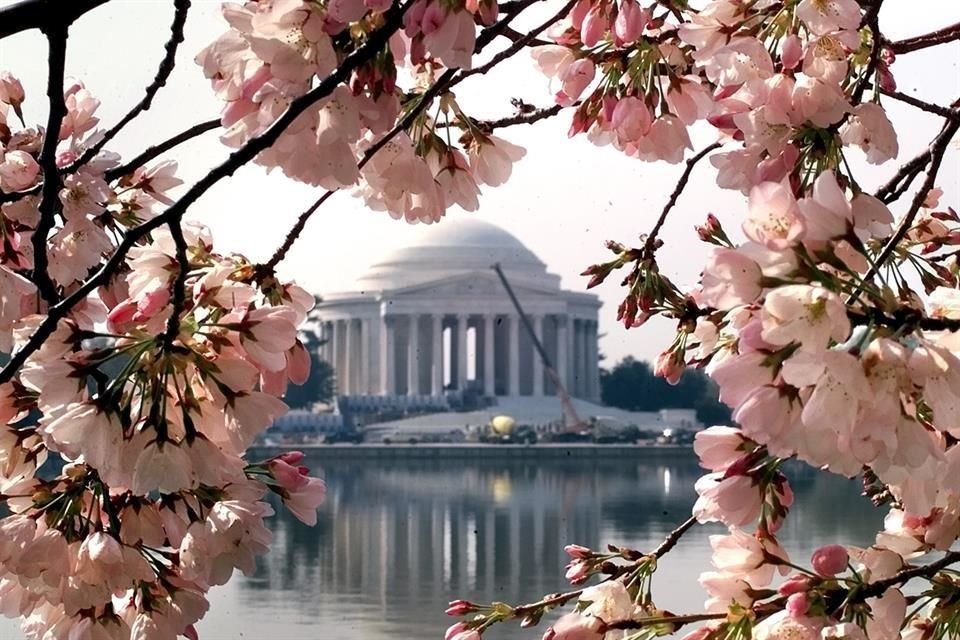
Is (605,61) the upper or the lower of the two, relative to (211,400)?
upper

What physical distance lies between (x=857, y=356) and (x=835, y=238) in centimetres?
4

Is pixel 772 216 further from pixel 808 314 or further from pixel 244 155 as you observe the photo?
pixel 244 155

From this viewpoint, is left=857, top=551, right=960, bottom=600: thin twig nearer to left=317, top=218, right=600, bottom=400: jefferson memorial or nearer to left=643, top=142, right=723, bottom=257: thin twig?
left=643, top=142, right=723, bottom=257: thin twig

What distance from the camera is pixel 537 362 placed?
A: 32.2 metres

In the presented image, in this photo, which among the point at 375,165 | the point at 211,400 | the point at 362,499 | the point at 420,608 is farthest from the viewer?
the point at 362,499

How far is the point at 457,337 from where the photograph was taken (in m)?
32.4

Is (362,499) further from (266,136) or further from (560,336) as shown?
(266,136)

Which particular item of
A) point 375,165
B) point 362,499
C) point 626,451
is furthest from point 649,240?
point 626,451

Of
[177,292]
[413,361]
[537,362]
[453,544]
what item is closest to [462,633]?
[177,292]

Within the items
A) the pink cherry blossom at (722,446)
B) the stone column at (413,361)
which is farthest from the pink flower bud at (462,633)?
the stone column at (413,361)

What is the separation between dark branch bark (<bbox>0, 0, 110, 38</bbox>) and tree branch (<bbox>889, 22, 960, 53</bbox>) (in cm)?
51

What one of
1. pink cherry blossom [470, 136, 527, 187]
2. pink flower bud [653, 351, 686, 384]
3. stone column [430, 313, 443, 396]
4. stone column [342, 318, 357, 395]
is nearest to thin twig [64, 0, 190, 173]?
pink cherry blossom [470, 136, 527, 187]

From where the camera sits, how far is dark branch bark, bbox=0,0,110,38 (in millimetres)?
538

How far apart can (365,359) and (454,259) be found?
3.09 meters
